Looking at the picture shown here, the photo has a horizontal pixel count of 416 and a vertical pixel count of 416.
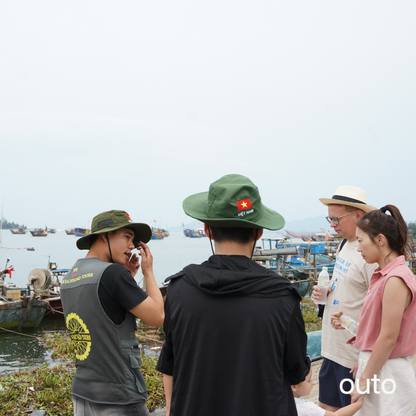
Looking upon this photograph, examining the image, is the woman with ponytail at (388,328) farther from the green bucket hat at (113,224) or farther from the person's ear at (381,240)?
the green bucket hat at (113,224)

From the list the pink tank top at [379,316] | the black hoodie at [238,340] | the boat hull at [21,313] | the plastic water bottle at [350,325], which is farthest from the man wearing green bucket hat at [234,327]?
the boat hull at [21,313]

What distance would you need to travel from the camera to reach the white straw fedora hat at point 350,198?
3139mm

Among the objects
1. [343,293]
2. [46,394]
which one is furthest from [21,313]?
[343,293]

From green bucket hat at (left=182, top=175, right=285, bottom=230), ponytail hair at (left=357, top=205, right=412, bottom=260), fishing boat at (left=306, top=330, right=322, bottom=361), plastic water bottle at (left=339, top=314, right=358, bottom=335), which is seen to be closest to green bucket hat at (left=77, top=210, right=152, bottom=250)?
green bucket hat at (left=182, top=175, right=285, bottom=230)

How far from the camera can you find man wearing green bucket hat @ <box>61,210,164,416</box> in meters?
2.14

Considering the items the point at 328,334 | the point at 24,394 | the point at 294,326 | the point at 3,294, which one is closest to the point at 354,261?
the point at 328,334

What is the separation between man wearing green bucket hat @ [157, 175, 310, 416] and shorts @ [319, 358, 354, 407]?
162cm

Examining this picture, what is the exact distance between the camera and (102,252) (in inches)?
97.6

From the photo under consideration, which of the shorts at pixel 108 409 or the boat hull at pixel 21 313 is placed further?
the boat hull at pixel 21 313

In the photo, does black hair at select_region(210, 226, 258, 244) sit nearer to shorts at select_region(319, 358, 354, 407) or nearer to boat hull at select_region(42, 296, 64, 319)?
shorts at select_region(319, 358, 354, 407)

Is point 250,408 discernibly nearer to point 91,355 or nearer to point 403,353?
point 91,355

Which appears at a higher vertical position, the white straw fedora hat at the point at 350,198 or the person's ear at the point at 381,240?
the white straw fedora hat at the point at 350,198

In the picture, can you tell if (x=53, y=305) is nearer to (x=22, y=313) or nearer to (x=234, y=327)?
(x=22, y=313)

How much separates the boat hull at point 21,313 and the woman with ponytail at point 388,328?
17.2 metres
